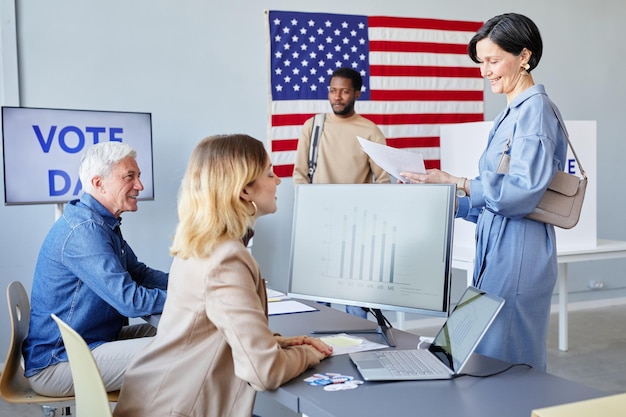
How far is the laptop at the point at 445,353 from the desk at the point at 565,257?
7.65ft

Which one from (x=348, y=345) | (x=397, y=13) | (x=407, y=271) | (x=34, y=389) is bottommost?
(x=34, y=389)

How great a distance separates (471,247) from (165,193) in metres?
2.02

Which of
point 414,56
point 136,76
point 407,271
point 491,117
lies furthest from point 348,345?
point 491,117

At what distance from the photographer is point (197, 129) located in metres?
4.63

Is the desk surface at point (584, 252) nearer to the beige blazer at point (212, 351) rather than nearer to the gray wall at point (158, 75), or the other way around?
the gray wall at point (158, 75)

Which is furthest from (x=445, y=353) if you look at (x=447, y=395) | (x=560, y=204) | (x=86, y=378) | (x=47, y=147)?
(x=47, y=147)

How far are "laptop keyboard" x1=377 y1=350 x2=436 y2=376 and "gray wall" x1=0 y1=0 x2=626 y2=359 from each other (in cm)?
306

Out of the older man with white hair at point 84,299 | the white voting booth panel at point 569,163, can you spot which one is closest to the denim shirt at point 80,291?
the older man with white hair at point 84,299

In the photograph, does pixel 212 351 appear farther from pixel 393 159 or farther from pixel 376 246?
pixel 393 159

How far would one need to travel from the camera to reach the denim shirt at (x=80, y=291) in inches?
87.4

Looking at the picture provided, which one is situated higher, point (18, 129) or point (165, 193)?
point (18, 129)

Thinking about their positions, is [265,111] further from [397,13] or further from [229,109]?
[397,13]

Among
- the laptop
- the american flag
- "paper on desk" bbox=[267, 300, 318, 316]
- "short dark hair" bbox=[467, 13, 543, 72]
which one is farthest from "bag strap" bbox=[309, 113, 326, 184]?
the laptop

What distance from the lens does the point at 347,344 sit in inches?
73.7
